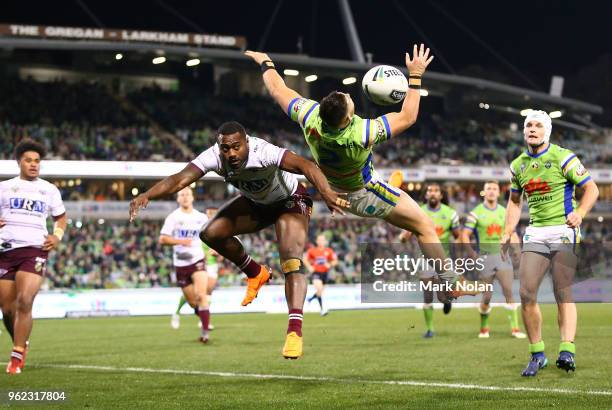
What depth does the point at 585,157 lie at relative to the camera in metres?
59.1

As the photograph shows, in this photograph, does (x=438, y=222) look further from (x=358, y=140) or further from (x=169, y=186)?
(x=169, y=186)

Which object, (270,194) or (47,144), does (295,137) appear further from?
(270,194)

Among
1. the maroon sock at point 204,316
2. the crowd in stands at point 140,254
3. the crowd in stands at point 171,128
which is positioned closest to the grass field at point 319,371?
the maroon sock at point 204,316

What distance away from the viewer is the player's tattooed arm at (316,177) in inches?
323

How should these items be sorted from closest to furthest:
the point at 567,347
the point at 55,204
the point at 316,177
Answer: the point at 316,177 → the point at 567,347 → the point at 55,204

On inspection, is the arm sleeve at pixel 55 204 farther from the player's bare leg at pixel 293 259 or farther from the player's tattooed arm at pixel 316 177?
the player's tattooed arm at pixel 316 177

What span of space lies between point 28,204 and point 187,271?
6.62 meters

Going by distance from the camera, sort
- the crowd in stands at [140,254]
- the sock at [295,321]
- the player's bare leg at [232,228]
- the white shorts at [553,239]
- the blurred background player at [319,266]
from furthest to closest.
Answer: the crowd in stands at [140,254] → the blurred background player at [319,266] → the white shorts at [553,239] → the player's bare leg at [232,228] → the sock at [295,321]

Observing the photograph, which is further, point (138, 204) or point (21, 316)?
point (21, 316)

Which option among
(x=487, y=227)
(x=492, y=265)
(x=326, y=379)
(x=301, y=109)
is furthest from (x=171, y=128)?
(x=301, y=109)

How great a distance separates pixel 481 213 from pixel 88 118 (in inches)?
1332

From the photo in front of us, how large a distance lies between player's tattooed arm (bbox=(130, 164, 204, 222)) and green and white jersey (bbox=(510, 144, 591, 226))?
3852 mm

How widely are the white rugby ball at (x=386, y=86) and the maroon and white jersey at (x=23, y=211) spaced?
433 centimetres

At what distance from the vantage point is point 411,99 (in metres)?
9.03
